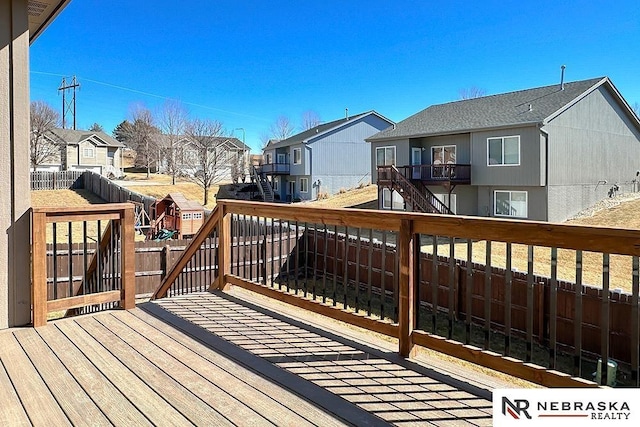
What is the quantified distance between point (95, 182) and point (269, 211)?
25.1 m

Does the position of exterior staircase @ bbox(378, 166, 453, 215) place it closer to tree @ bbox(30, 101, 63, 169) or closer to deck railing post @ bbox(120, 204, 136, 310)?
deck railing post @ bbox(120, 204, 136, 310)

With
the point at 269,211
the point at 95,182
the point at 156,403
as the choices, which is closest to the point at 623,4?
the point at 269,211

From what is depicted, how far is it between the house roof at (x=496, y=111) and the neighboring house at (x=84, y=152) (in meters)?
28.9

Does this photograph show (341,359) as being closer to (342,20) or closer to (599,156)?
(599,156)

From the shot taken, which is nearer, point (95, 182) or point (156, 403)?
point (156, 403)

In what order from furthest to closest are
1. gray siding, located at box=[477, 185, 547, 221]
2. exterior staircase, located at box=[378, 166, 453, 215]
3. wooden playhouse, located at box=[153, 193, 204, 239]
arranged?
exterior staircase, located at box=[378, 166, 453, 215]
gray siding, located at box=[477, 185, 547, 221]
wooden playhouse, located at box=[153, 193, 204, 239]

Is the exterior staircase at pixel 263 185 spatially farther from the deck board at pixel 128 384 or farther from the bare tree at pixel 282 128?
the deck board at pixel 128 384

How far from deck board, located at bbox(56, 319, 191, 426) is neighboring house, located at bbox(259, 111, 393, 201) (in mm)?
26357

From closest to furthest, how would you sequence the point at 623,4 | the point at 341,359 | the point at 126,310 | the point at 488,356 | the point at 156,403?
the point at 156,403, the point at 488,356, the point at 341,359, the point at 126,310, the point at 623,4

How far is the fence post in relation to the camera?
2.81 m

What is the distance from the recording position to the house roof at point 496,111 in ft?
56.3

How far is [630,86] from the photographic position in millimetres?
35219

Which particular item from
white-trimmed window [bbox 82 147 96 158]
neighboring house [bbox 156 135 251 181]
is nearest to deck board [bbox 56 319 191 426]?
neighboring house [bbox 156 135 251 181]

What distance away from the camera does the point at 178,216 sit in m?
16.8
